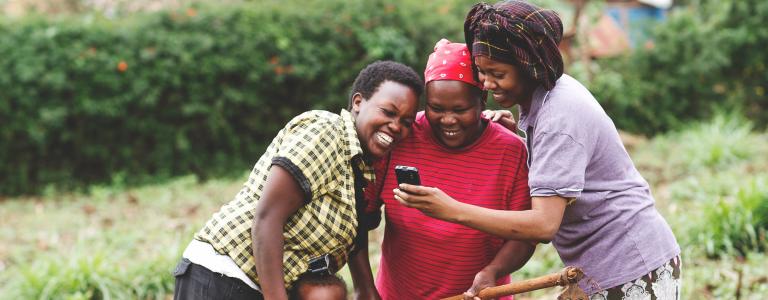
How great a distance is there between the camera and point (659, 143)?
10.4m

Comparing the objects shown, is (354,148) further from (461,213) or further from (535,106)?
(535,106)

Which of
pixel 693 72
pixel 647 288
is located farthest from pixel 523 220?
pixel 693 72

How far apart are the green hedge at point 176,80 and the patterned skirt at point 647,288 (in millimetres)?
7412

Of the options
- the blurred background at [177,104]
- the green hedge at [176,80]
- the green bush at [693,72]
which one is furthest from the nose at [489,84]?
the green bush at [693,72]

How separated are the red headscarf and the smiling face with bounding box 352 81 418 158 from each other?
11 cm

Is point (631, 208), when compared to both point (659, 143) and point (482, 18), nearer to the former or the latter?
point (482, 18)

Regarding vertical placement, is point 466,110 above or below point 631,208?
above

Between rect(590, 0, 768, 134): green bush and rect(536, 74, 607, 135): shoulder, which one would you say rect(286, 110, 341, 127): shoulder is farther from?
rect(590, 0, 768, 134): green bush

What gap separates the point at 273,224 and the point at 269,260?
0.11 m

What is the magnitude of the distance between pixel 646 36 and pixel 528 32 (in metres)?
12.1

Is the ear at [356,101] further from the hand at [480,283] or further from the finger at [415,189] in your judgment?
the hand at [480,283]

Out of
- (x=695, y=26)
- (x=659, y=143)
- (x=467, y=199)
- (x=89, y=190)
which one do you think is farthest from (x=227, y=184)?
(x=695, y=26)

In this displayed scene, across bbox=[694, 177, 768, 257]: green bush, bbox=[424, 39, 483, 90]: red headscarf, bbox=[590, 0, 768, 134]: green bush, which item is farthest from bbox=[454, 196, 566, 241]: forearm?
bbox=[590, 0, 768, 134]: green bush

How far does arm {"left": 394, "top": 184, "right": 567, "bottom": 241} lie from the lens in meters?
2.16
